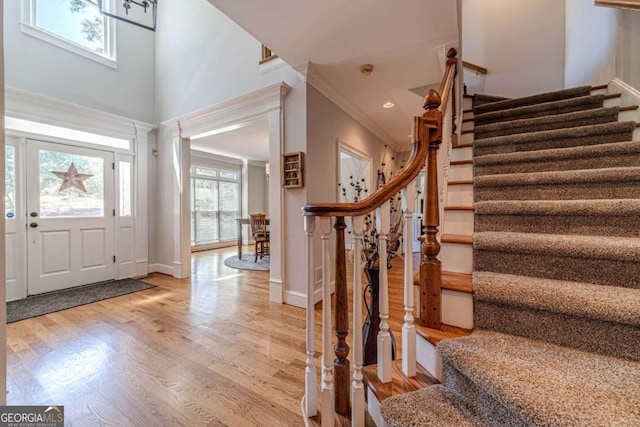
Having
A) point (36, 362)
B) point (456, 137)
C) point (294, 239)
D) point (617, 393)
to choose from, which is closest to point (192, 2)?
point (294, 239)

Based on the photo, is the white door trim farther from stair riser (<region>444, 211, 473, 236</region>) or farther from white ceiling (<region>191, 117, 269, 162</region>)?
stair riser (<region>444, 211, 473, 236</region>)

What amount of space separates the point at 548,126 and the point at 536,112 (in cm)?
37

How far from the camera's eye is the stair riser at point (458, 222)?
1.57 meters

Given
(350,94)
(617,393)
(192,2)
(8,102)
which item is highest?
(192,2)

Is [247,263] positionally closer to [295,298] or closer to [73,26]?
[295,298]

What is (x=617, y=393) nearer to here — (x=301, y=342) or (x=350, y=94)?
(x=301, y=342)

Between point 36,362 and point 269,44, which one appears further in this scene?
point 269,44

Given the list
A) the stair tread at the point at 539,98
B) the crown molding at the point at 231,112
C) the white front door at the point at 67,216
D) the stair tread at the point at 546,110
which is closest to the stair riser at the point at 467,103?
the stair tread at the point at 539,98

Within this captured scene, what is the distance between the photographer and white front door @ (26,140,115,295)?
320 cm

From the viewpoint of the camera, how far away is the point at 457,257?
135 centimetres

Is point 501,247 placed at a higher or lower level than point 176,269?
higher

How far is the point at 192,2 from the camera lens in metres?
3.84

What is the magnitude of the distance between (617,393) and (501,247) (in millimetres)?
652

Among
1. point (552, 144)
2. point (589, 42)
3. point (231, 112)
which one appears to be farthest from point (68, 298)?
point (589, 42)
